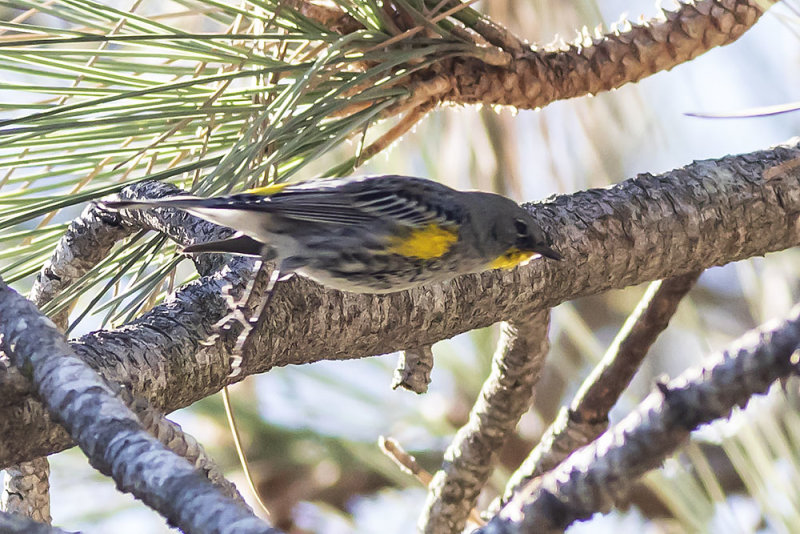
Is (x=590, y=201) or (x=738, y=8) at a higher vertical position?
(x=738, y=8)

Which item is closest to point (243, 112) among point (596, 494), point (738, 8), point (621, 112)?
point (738, 8)

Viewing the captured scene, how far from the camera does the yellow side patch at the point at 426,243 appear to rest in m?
1.21

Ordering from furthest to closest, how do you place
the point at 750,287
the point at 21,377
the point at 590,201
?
the point at 750,287 → the point at 590,201 → the point at 21,377

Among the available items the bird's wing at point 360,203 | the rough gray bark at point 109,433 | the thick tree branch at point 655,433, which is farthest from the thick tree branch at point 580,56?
the thick tree branch at point 655,433

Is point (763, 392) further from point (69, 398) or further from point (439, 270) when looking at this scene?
point (439, 270)

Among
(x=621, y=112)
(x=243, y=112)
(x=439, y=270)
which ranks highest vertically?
(x=621, y=112)

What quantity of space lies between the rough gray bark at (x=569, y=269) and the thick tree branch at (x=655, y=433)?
1.71 feet

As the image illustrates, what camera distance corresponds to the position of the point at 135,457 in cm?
59

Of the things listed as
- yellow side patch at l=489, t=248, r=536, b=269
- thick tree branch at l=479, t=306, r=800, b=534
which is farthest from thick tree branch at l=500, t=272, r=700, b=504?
thick tree branch at l=479, t=306, r=800, b=534

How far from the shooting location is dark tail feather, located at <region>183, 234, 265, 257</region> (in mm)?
1095

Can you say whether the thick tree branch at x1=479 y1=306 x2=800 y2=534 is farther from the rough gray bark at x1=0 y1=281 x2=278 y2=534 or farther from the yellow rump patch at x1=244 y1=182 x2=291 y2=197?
the yellow rump patch at x1=244 y1=182 x2=291 y2=197

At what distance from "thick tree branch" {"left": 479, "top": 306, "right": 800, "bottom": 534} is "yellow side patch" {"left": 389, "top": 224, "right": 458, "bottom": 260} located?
0.73 meters

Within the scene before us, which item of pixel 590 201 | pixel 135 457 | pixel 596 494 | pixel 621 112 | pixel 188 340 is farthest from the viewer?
pixel 621 112

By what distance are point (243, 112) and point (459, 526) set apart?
2.45ft
